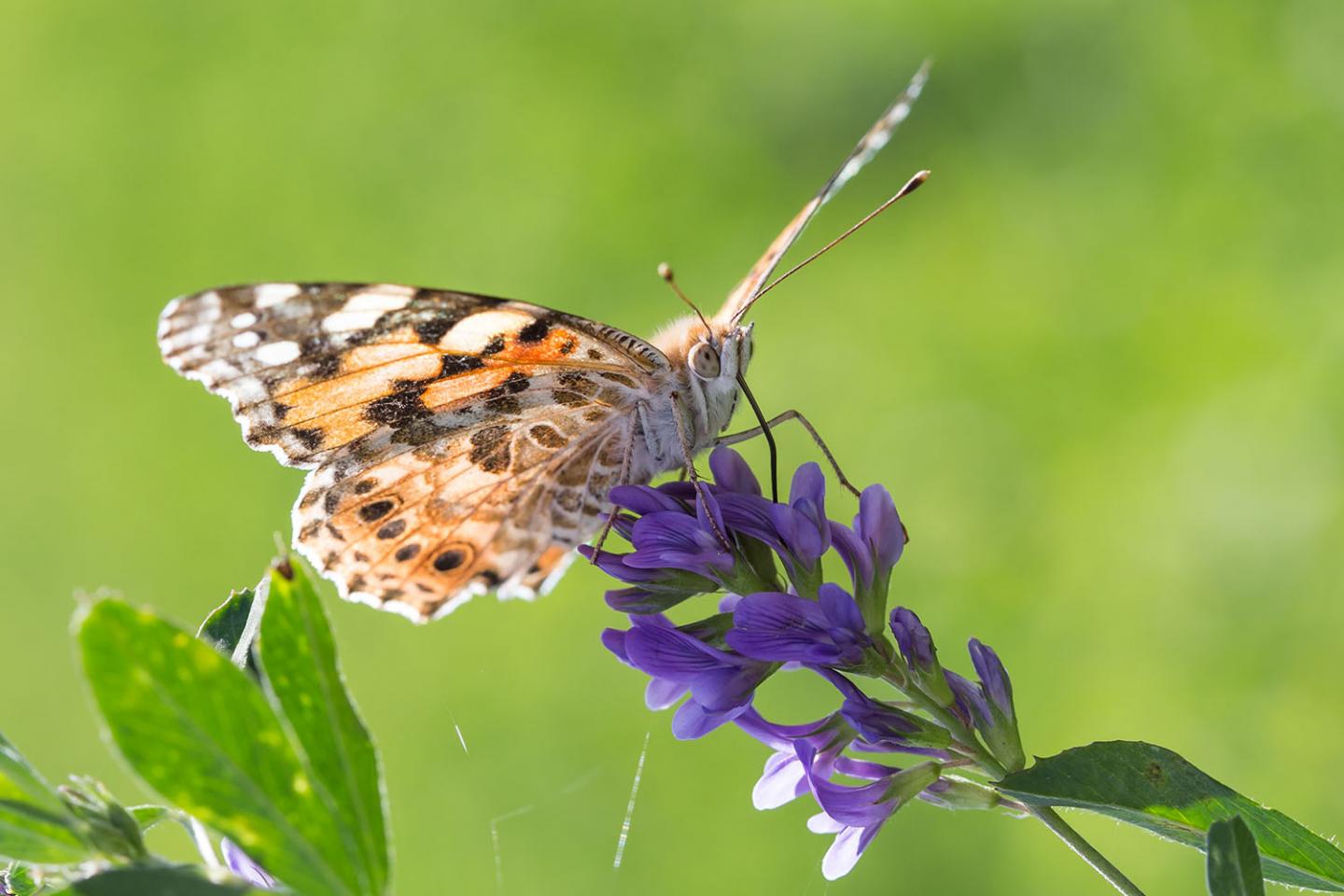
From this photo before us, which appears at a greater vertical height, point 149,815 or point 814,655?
point 814,655

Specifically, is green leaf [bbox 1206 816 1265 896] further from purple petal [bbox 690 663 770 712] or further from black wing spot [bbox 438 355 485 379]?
black wing spot [bbox 438 355 485 379]

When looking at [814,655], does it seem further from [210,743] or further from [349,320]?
[349,320]

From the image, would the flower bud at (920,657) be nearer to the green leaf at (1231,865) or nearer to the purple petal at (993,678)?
the purple petal at (993,678)

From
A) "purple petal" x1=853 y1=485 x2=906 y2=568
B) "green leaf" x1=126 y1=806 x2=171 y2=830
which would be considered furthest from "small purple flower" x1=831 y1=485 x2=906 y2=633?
"green leaf" x1=126 y1=806 x2=171 y2=830

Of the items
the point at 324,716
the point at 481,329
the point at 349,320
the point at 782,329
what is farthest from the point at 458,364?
the point at 782,329

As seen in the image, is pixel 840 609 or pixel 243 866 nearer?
pixel 243 866

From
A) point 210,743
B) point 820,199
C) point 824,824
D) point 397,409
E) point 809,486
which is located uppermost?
point 820,199
